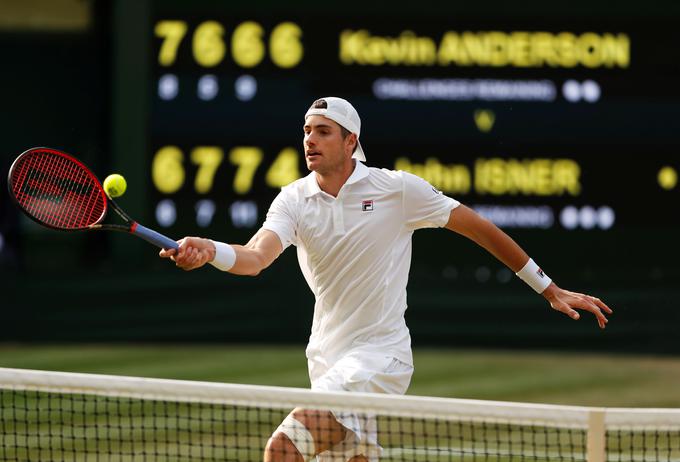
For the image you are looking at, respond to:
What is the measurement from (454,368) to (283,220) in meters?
6.97

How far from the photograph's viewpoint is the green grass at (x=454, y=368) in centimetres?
1134

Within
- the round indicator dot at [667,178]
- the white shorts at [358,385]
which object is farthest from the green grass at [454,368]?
the white shorts at [358,385]

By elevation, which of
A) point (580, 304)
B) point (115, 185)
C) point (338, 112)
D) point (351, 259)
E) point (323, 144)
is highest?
point (338, 112)

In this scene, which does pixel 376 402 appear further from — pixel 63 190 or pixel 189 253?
pixel 63 190

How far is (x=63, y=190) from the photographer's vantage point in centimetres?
629

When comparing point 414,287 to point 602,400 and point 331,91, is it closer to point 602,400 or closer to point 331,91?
point 331,91

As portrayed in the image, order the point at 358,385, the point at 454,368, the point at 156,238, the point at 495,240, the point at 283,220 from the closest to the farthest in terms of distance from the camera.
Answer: the point at 156,238 → the point at 358,385 → the point at 283,220 → the point at 495,240 → the point at 454,368

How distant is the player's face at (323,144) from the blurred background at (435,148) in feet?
22.6

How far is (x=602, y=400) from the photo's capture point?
36.2 feet

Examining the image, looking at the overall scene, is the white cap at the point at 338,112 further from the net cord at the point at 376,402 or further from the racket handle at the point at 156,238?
the net cord at the point at 376,402

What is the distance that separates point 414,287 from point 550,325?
1.38 metres

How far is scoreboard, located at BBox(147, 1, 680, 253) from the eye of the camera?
42.5 feet

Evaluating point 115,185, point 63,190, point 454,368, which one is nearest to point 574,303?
point 115,185

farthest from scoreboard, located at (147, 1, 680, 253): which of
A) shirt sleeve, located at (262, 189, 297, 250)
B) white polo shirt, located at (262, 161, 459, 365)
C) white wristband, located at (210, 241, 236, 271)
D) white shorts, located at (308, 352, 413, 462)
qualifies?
white wristband, located at (210, 241, 236, 271)
